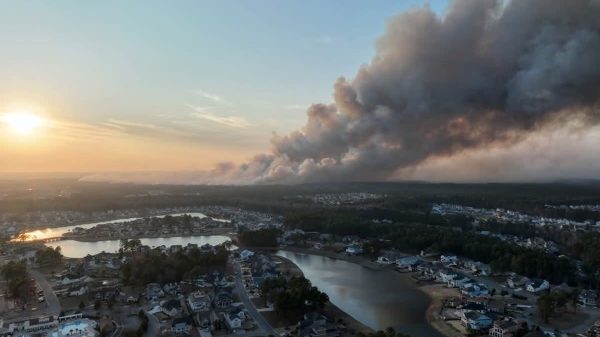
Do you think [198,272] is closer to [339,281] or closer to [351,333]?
[339,281]

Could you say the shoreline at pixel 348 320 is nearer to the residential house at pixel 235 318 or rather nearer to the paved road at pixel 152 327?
the residential house at pixel 235 318

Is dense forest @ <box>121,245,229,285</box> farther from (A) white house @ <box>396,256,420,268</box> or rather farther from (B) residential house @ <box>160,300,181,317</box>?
(A) white house @ <box>396,256,420,268</box>

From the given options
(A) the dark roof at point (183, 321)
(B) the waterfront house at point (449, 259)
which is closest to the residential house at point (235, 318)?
(A) the dark roof at point (183, 321)

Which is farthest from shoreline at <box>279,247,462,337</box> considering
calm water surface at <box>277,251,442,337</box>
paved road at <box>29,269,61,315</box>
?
paved road at <box>29,269,61,315</box>

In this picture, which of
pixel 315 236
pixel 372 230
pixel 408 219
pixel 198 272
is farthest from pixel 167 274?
pixel 408 219

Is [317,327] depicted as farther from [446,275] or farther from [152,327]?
[446,275]
